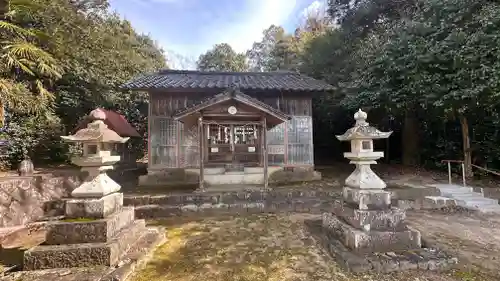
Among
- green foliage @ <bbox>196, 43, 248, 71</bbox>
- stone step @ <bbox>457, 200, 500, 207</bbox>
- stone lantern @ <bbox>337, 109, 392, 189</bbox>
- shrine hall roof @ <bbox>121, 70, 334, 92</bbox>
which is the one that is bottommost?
stone step @ <bbox>457, 200, 500, 207</bbox>

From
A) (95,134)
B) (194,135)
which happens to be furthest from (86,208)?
(194,135)

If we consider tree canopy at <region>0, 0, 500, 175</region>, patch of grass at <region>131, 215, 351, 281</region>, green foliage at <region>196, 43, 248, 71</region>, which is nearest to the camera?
patch of grass at <region>131, 215, 351, 281</region>

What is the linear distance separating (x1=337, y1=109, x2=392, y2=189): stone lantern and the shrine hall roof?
6404 millimetres

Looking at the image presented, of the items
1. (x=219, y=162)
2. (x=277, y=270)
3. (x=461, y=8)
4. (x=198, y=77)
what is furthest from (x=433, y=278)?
(x=198, y=77)

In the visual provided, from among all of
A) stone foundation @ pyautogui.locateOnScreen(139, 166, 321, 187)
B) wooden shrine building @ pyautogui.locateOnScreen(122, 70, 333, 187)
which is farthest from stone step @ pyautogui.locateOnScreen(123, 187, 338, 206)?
wooden shrine building @ pyautogui.locateOnScreen(122, 70, 333, 187)

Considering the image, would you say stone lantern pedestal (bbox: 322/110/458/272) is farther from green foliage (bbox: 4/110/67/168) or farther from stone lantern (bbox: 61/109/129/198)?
green foliage (bbox: 4/110/67/168)

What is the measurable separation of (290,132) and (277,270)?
786cm

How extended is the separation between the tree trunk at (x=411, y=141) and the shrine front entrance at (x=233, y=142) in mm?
9167

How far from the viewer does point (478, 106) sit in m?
8.28

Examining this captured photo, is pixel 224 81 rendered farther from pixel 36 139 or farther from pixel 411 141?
pixel 411 141

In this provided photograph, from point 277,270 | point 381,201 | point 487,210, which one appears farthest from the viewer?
point 487,210

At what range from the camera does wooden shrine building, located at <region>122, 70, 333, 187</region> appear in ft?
33.5

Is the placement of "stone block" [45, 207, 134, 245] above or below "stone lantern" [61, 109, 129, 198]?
below

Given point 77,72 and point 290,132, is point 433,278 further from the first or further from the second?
point 77,72
